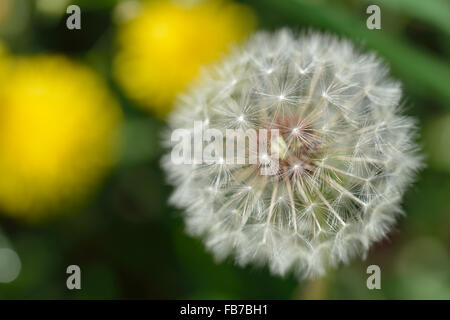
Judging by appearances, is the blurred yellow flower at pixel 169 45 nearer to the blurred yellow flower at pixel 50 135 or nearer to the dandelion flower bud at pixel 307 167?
the blurred yellow flower at pixel 50 135

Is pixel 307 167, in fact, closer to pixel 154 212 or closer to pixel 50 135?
pixel 50 135

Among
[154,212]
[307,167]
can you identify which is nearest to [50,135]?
[154,212]

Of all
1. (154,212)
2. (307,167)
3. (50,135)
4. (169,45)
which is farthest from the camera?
(154,212)

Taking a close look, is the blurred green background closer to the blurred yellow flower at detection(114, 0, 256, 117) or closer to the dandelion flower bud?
the blurred yellow flower at detection(114, 0, 256, 117)

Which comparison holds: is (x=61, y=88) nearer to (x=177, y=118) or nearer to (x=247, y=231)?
(x=177, y=118)

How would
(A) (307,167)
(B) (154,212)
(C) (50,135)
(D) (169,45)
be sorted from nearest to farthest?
(A) (307,167), (C) (50,135), (D) (169,45), (B) (154,212)

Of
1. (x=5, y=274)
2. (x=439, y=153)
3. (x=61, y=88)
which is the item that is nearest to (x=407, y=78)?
(x=439, y=153)

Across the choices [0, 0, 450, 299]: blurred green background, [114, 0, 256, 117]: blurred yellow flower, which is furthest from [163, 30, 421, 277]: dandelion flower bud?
[0, 0, 450, 299]: blurred green background
